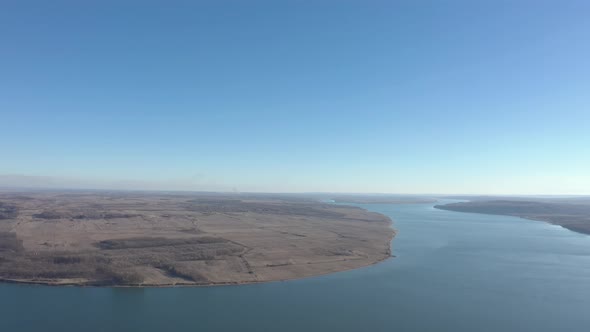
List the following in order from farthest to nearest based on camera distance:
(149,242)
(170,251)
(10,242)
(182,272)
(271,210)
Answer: (271,210)
(149,242)
(10,242)
(170,251)
(182,272)

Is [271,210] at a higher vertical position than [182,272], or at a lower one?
higher

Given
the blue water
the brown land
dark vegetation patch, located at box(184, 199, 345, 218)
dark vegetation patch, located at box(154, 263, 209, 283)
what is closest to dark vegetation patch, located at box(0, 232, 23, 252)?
the brown land

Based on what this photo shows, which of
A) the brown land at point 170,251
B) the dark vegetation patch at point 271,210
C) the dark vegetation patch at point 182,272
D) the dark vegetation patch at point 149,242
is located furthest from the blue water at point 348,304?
the dark vegetation patch at point 271,210

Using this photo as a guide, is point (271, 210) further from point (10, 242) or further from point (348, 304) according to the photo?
point (348, 304)

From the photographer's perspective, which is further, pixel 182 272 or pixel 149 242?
pixel 149 242

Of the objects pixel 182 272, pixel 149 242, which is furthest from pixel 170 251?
pixel 182 272

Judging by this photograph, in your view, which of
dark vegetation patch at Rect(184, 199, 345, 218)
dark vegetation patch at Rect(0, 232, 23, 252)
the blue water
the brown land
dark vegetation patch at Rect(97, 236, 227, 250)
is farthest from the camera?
dark vegetation patch at Rect(184, 199, 345, 218)

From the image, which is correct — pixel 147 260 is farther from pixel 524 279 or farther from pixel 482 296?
pixel 524 279

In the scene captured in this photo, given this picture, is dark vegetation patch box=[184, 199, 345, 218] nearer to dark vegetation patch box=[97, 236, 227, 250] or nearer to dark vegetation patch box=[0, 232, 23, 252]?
dark vegetation patch box=[97, 236, 227, 250]
